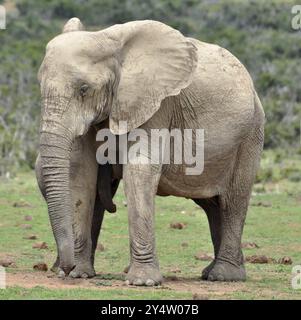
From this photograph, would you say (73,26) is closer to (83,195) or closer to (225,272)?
(83,195)

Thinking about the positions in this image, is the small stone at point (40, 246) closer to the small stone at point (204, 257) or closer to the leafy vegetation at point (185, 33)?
the small stone at point (204, 257)

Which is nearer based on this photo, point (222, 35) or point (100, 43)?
point (100, 43)

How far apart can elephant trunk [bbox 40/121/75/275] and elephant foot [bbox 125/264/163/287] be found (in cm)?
63

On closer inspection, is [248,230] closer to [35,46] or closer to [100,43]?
[100,43]

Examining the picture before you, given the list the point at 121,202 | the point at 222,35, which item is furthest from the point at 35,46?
the point at 121,202

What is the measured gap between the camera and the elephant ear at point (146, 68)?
34.7ft

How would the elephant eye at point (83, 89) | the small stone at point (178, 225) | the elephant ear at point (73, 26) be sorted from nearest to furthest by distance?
1. the elephant eye at point (83, 89)
2. the elephant ear at point (73, 26)
3. the small stone at point (178, 225)

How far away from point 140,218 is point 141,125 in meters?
0.80

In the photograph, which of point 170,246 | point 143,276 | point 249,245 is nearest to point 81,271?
point 143,276

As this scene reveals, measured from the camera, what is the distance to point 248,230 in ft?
53.2

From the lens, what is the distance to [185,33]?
165 ft

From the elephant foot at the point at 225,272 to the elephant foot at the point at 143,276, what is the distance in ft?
3.46

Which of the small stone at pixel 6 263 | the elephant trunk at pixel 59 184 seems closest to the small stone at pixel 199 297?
the elephant trunk at pixel 59 184

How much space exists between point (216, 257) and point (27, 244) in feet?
10.3
